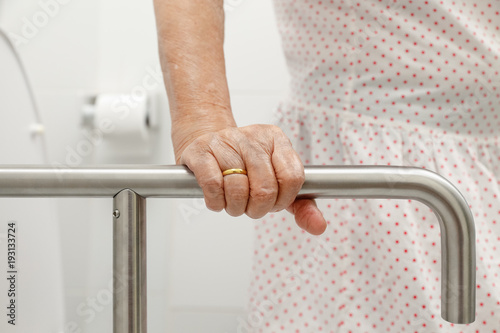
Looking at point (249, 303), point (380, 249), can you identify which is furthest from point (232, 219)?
point (380, 249)

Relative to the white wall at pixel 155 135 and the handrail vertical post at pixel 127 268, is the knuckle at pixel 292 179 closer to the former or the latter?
the handrail vertical post at pixel 127 268

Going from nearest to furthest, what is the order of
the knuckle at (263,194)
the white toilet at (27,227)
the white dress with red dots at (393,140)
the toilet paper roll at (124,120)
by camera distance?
1. the knuckle at (263,194)
2. the white dress with red dots at (393,140)
3. the white toilet at (27,227)
4. the toilet paper roll at (124,120)

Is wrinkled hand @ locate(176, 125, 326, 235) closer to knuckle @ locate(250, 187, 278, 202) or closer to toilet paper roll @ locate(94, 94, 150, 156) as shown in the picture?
knuckle @ locate(250, 187, 278, 202)

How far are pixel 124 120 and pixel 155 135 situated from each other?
3.2 inches

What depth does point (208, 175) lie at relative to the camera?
1.01 feet

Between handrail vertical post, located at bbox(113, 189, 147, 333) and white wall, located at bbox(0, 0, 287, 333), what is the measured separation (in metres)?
0.58

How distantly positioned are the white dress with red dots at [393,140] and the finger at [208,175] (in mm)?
211

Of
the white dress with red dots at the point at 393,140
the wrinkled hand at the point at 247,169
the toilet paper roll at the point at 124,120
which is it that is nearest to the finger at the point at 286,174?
the wrinkled hand at the point at 247,169

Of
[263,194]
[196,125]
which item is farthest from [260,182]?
[196,125]

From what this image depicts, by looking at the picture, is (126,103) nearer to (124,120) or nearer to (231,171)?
(124,120)

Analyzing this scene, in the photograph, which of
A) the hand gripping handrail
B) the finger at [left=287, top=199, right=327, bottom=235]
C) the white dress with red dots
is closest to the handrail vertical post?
the hand gripping handrail

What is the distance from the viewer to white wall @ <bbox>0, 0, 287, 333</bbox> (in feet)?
3.00

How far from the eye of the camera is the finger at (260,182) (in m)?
0.31

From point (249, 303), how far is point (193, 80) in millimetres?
275
